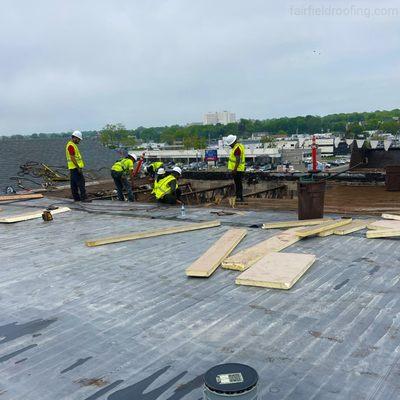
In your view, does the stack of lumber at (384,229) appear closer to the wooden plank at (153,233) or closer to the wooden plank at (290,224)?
the wooden plank at (290,224)

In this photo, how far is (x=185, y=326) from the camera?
369 cm

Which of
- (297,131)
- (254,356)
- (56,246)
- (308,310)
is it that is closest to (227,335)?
(254,356)

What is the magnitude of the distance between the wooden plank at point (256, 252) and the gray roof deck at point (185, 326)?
14 cm

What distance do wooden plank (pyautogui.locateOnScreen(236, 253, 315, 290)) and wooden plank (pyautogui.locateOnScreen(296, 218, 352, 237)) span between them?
115 cm

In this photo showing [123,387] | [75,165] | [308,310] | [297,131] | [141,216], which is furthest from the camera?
[297,131]

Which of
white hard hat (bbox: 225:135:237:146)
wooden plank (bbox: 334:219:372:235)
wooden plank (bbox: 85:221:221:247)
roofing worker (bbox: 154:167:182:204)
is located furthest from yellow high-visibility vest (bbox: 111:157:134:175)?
wooden plank (bbox: 334:219:372:235)

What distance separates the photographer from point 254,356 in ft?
10.2

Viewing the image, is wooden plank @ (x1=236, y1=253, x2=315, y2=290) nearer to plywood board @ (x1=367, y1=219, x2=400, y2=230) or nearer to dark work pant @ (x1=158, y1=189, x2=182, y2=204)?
plywood board @ (x1=367, y1=219, x2=400, y2=230)

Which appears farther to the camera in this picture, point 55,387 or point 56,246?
point 56,246

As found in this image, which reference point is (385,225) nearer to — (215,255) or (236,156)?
(215,255)

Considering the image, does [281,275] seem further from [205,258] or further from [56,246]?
[56,246]

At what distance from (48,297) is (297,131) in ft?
539

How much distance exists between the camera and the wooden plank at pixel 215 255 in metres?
4.95

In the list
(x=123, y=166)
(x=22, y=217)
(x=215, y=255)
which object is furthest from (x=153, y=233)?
(x=123, y=166)
